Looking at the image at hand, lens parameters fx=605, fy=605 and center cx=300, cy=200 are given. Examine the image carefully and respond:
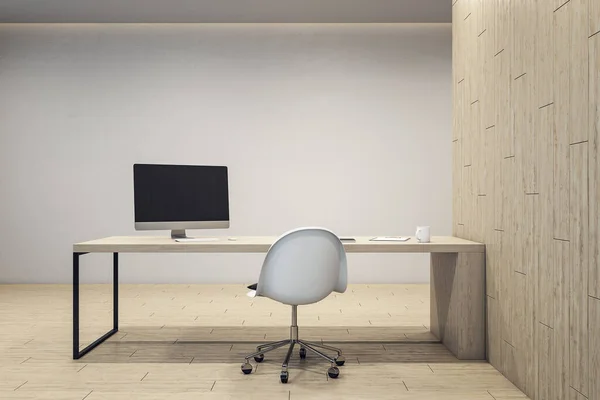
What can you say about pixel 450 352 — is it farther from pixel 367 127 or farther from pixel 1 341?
pixel 367 127

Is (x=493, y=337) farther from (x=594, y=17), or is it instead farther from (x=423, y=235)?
(x=594, y=17)

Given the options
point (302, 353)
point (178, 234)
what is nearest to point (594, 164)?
point (302, 353)

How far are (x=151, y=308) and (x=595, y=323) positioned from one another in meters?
4.16

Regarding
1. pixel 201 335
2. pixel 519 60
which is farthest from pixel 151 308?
pixel 519 60

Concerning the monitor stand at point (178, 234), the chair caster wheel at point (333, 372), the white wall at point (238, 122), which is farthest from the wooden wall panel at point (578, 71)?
the white wall at point (238, 122)

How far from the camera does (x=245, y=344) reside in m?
4.22

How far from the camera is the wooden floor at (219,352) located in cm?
321

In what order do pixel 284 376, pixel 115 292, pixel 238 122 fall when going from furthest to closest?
pixel 238 122
pixel 115 292
pixel 284 376

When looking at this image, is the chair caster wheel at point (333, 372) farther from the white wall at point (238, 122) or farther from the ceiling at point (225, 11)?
the ceiling at point (225, 11)

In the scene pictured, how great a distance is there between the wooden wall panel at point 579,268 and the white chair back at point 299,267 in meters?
1.28

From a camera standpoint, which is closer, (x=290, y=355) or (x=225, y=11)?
(x=290, y=355)

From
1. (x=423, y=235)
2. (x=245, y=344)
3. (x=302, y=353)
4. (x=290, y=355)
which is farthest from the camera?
(x=245, y=344)

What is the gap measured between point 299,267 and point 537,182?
4.28 ft

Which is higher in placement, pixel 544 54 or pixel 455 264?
pixel 544 54
